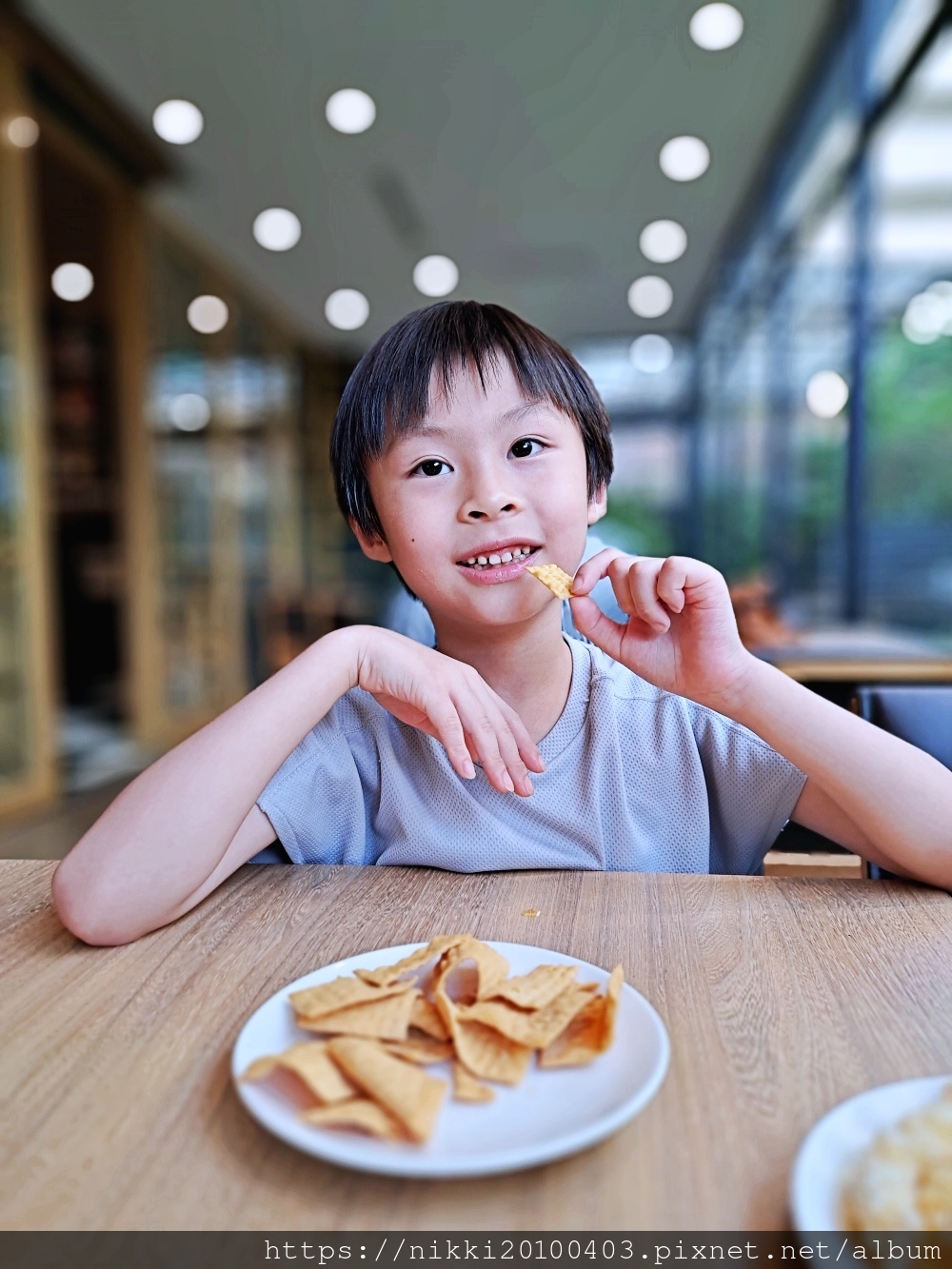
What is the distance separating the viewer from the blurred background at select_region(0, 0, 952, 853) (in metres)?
3.89

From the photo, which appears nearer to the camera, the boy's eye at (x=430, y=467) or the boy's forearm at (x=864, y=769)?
the boy's forearm at (x=864, y=769)

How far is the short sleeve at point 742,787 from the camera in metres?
1.08

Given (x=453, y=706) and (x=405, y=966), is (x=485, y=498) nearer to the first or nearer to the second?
(x=453, y=706)

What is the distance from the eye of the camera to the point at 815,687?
254 cm

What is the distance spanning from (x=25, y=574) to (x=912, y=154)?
13.8 ft

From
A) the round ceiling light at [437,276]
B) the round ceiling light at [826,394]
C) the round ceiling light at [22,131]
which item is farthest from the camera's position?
the round ceiling light at [437,276]

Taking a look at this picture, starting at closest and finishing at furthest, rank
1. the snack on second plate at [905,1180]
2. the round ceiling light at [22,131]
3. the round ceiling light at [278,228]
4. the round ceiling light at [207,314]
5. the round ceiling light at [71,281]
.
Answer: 1. the snack on second plate at [905,1180]
2. the round ceiling light at [22,131]
3. the round ceiling light at [278,228]
4. the round ceiling light at [71,281]
5. the round ceiling light at [207,314]

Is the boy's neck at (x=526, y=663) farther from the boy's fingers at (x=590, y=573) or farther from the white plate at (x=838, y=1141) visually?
the white plate at (x=838, y=1141)

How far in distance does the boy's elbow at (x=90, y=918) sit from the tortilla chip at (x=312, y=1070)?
310 millimetres

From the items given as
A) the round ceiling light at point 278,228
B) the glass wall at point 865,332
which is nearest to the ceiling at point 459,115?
the glass wall at point 865,332

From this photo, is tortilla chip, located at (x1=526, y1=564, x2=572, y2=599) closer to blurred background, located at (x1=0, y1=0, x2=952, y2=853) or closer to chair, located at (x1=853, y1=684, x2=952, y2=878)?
chair, located at (x1=853, y1=684, x2=952, y2=878)

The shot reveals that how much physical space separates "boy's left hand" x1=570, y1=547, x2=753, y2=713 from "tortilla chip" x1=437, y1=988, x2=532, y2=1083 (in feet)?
1.51

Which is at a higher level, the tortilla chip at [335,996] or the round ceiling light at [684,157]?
the round ceiling light at [684,157]

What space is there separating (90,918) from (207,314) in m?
6.78
